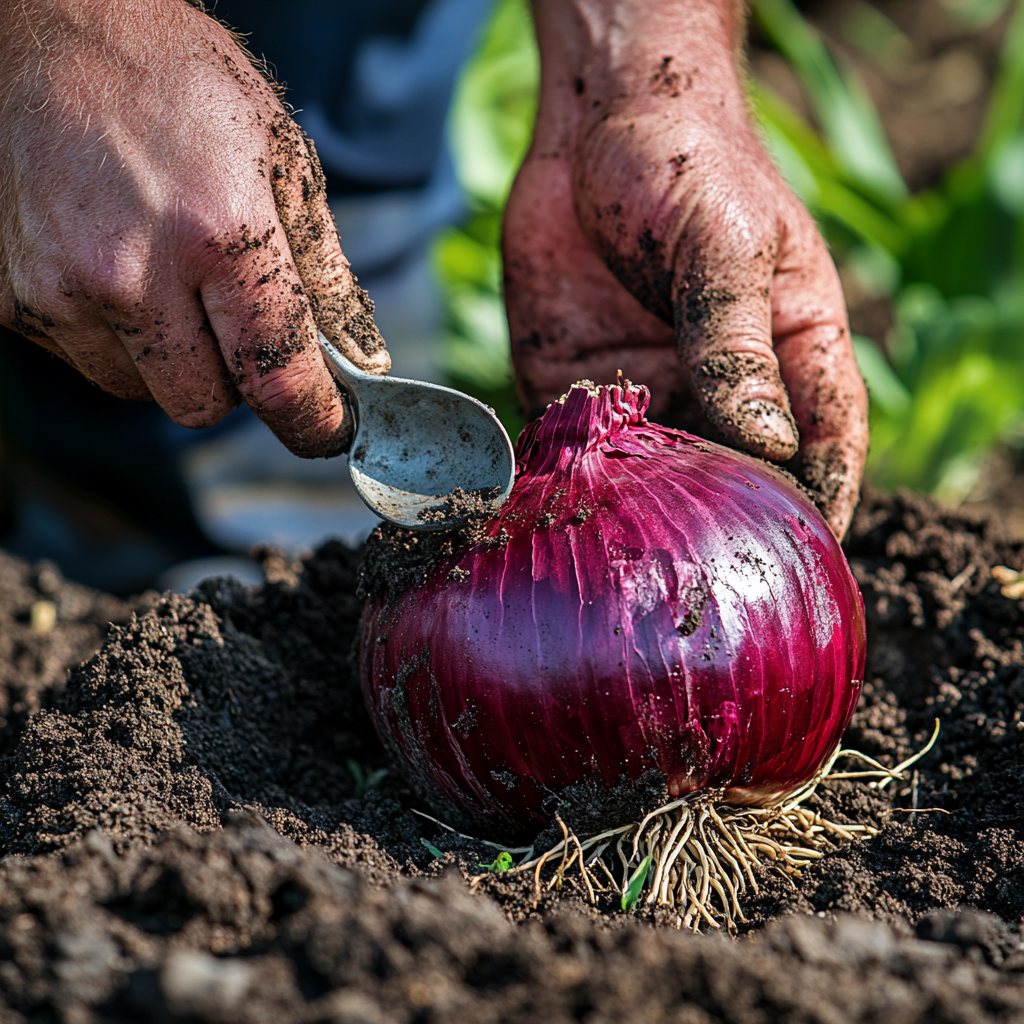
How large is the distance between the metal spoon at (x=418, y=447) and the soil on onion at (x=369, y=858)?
18.4 inches

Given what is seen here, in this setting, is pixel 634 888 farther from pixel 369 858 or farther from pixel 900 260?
pixel 900 260

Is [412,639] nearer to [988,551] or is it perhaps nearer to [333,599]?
[333,599]

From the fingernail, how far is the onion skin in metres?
0.14

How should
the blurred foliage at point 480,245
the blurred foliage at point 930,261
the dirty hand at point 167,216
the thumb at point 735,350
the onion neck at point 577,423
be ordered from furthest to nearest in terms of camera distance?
the blurred foliage at point 480,245 → the blurred foliage at point 930,261 → the thumb at point 735,350 → the onion neck at point 577,423 → the dirty hand at point 167,216

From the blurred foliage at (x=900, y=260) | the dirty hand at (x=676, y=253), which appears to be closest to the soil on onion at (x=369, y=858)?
the dirty hand at (x=676, y=253)

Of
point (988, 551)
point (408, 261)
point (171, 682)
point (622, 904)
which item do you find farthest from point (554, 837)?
point (408, 261)

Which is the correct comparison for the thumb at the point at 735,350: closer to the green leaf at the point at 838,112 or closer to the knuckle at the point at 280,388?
the knuckle at the point at 280,388

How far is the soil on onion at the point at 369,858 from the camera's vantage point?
1.02 metres

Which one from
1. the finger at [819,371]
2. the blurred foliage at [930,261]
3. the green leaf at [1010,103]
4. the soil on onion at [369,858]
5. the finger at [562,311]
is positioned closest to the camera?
the soil on onion at [369,858]

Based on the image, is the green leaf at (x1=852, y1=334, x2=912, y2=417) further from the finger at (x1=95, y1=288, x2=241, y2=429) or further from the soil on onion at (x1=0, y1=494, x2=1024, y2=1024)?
the finger at (x1=95, y1=288, x2=241, y2=429)

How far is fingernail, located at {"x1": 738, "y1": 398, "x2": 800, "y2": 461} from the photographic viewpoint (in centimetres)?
174

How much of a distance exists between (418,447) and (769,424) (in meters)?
0.62

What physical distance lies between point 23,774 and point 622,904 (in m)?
0.94

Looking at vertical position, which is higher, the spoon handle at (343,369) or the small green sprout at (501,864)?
the spoon handle at (343,369)
